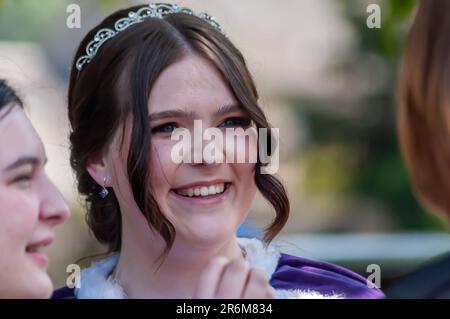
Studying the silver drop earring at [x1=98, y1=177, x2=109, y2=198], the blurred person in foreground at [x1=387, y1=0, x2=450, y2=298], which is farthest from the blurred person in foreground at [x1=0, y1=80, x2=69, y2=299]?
the blurred person in foreground at [x1=387, y1=0, x2=450, y2=298]

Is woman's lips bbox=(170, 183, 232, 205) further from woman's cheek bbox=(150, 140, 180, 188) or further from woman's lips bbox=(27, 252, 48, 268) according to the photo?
woman's lips bbox=(27, 252, 48, 268)

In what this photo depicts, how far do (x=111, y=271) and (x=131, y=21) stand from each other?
1.13ft

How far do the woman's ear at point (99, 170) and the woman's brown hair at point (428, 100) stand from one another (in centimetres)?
41

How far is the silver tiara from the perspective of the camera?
3.87 ft

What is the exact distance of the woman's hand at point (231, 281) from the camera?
108 centimetres

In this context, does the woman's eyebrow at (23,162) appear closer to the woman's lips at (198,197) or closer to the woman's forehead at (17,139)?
the woman's forehead at (17,139)

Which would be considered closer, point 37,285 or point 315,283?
point 37,285

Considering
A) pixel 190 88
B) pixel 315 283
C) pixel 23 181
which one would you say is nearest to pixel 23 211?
pixel 23 181

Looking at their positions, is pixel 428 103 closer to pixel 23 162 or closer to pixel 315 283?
pixel 315 283

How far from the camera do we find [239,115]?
1174 millimetres

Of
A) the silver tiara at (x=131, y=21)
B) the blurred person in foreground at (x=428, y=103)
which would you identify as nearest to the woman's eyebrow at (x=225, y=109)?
the silver tiara at (x=131, y=21)

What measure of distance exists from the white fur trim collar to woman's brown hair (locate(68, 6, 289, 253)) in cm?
8

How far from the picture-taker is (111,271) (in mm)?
1226
